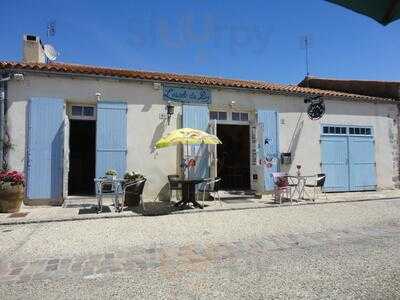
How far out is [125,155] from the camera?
10.2m

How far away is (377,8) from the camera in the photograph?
2143mm

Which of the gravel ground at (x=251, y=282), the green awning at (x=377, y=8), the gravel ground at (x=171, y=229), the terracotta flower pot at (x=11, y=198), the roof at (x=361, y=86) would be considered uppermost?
the roof at (x=361, y=86)

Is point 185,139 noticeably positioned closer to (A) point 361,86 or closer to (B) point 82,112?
(B) point 82,112

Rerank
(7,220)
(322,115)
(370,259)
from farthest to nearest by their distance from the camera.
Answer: (322,115) → (7,220) → (370,259)

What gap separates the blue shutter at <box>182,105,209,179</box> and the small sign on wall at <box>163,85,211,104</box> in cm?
21

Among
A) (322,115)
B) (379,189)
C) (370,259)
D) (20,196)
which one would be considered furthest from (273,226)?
(379,189)

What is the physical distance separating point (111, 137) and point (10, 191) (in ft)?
9.41

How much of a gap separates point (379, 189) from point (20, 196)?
1208 cm

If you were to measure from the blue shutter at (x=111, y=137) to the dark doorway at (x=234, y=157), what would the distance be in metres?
4.43

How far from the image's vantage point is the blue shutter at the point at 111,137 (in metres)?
10.0

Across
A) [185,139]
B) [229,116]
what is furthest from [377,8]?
[229,116]

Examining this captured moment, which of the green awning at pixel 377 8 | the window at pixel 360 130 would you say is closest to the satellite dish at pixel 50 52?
the window at pixel 360 130

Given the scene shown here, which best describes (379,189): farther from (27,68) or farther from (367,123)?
(27,68)

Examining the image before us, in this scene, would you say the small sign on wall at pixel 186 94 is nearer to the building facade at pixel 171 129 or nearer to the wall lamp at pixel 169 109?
the building facade at pixel 171 129
